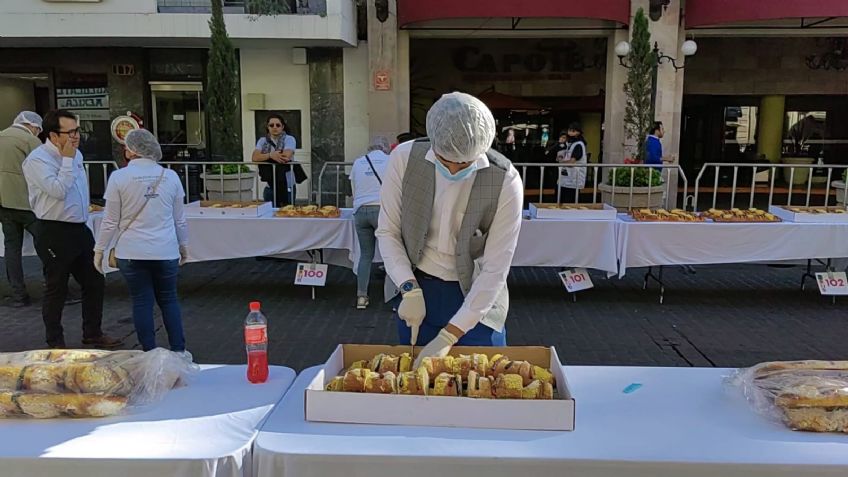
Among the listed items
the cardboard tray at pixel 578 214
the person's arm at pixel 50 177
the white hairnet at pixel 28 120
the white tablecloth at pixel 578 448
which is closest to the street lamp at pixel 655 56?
the cardboard tray at pixel 578 214

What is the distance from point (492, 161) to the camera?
258cm

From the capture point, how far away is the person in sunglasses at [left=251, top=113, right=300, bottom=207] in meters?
8.61

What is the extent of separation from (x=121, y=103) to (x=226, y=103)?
14.6 feet

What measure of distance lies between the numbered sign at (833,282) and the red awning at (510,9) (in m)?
6.47

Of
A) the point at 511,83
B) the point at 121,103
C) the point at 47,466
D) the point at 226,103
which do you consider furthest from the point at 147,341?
the point at 511,83

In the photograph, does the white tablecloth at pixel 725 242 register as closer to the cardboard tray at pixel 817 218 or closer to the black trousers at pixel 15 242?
the cardboard tray at pixel 817 218

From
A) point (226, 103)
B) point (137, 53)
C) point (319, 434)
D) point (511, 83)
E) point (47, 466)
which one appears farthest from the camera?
point (511, 83)

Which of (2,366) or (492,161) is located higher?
(492,161)

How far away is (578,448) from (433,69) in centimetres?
1483

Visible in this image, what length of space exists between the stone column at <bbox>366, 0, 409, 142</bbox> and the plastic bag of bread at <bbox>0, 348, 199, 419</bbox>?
10090 millimetres

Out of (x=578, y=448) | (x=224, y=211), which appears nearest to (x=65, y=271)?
(x=224, y=211)

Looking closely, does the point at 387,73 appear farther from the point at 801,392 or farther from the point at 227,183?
the point at 801,392

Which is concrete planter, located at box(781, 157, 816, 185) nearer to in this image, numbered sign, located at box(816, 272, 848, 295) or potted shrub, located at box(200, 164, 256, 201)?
numbered sign, located at box(816, 272, 848, 295)

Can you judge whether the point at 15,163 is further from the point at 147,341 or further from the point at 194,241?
the point at 147,341
